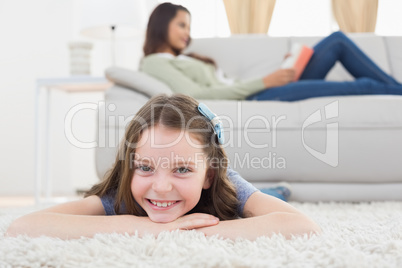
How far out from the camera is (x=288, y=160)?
1.45 meters

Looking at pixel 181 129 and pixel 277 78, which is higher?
pixel 277 78

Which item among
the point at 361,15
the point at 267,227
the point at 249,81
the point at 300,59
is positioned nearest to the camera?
the point at 267,227

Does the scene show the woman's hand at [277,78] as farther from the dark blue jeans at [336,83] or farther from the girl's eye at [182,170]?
the girl's eye at [182,170]

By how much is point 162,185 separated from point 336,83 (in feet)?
3.92

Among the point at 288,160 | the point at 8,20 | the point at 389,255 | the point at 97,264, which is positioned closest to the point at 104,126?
the point at 288,160

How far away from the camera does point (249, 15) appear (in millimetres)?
3146

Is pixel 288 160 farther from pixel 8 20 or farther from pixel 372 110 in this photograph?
pixel 8 20

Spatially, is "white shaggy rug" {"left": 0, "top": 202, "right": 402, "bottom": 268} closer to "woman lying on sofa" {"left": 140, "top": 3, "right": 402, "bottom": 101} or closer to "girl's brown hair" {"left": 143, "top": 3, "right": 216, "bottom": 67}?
"woman lying on sofa" {"left": 140, "top": 3, "right": 402, "bottom": 101}

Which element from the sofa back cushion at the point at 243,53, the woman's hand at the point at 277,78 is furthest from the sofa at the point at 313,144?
the sofa back cushion at the point at 243,53

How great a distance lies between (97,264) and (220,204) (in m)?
0.37

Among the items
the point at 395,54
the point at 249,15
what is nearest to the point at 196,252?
the point at 395,54

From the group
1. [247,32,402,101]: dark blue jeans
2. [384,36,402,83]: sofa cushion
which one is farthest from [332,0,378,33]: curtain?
[247,32,402,101]: dark blue jeans

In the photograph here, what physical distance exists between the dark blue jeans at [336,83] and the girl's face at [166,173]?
38.1 inches

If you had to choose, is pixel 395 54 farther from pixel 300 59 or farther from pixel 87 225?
pixel 87 225
